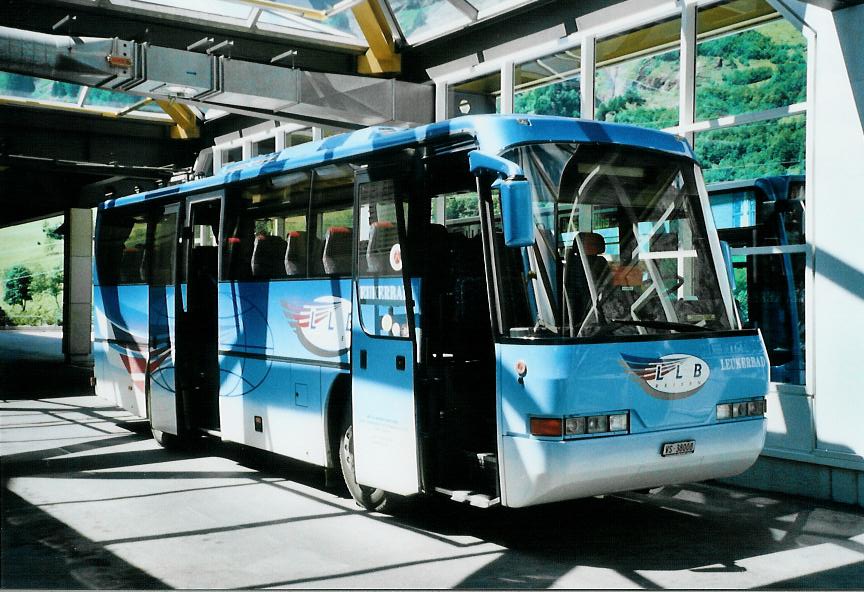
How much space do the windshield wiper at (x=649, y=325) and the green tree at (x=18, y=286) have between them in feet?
160

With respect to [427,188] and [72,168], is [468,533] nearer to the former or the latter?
Answer: [427,188]

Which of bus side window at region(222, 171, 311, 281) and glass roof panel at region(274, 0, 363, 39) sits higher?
glass roof panel at region(274, 0, 363, 39)

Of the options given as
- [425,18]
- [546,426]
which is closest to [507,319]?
[546,426]

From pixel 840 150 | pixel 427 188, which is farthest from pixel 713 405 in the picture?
pixel 840 150

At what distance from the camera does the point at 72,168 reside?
21203mm

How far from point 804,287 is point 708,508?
2.40 meters

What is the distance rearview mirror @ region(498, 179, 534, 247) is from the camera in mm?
6262

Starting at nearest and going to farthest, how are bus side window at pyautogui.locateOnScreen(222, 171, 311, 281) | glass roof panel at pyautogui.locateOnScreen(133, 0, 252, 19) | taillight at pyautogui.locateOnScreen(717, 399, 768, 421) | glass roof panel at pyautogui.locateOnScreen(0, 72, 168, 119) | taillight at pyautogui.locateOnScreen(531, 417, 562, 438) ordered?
taillight at pyautogui.locateOnScreen(531, 417, 562, 438) → taillight at pyautogui.locateOnScreen(717, 399, 768, 421) → bus side window at pyautogui.locateOnScreen(222, 171, 311, 281) → glass roof panel at pyautogui.locateOnScreen(133, 0, 252, 19) → glass roof panel at pyautogui.locateOnScreen(0, 72, 168, 119)

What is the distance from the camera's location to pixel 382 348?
7.93 meters

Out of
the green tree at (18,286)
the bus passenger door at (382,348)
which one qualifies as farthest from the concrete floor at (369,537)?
the green tree at (18,286)

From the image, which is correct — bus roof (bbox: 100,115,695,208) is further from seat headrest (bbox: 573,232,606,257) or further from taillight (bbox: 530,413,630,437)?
taillight (bbox: 530,413,630,437)

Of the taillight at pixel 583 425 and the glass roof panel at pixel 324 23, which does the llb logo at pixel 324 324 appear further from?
the glass roof panel at pixel 324 23

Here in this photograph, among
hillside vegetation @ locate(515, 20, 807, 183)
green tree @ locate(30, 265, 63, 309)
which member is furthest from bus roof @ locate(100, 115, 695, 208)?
green tree @ locate(30, 265, 63, 309)

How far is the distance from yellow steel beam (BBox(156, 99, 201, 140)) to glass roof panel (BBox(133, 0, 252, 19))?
19.7ft
